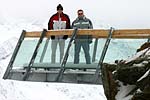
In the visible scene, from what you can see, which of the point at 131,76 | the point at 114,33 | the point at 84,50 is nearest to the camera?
the point at 131,76

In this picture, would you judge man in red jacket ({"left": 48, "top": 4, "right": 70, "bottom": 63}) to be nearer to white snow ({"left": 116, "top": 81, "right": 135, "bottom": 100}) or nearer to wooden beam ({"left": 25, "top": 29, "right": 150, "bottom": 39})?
wooden beam ({"left": 25, "top": 29, "right": 150, "bottom": 39})

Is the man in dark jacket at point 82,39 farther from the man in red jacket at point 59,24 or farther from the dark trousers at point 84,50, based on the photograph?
the man in red jacket at point 59,24

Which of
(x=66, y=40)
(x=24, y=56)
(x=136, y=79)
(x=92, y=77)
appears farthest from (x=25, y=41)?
(x=136, y=79)

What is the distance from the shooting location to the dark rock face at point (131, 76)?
6.61 meters

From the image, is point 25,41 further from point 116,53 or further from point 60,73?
point 116,53

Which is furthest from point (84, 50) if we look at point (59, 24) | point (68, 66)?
point (59, 24)

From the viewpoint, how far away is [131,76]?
A: 22.6 feet

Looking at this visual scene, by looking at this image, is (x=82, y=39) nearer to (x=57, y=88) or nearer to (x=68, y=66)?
(x=68, y=66)

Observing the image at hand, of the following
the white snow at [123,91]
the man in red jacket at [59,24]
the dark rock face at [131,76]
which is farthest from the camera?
the man in red jacket at [59,24]

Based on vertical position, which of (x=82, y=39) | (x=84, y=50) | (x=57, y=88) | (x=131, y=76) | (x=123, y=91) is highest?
(x=131, y=76)

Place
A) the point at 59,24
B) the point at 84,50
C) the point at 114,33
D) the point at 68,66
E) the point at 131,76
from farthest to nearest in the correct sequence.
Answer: the point at 59,24 → the point at 68,66 → the point at 114,33 → the point at 84,50 → the point at 131,76

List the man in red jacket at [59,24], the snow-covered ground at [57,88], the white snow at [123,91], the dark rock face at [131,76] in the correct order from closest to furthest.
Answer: the dark rock face at [131,76], the white snow at [123,91], the snow-covered ground at [57,88], the man in red jacket at [59,24]

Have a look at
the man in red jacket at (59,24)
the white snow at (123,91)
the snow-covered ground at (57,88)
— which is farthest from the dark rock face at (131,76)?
the man in red jacket at (59,24)

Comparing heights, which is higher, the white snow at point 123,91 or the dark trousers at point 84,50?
the white snow at point 123,91
